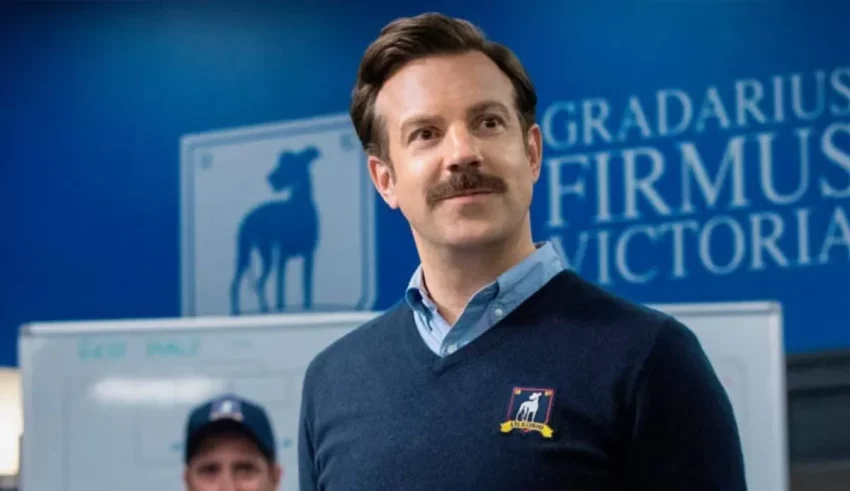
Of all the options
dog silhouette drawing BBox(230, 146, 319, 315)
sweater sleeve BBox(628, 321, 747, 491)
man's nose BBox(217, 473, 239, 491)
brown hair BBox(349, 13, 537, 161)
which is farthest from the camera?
dog silhouette drawing BBox(230, 146, 319, 315)

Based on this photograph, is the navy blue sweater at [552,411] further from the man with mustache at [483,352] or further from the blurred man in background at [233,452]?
the blurred man in background at [233,452]

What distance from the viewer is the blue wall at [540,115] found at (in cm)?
261

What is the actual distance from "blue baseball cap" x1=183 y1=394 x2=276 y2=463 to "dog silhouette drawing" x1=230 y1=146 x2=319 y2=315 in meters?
0.40

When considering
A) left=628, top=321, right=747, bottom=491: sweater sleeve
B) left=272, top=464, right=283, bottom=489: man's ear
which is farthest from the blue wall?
left=628, top=321, right=747, bottom=491: sweater sleeve

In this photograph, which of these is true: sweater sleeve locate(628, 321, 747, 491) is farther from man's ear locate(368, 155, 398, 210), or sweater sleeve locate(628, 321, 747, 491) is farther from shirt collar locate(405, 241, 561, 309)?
man's ear locate(368, 155, 398, 210)

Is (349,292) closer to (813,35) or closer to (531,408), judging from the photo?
(813,35)

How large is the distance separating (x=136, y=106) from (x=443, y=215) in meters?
2.01

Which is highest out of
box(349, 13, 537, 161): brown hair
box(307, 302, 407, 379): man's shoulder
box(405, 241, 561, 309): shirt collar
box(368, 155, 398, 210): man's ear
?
box(349, 13, 537, 161): brown hair

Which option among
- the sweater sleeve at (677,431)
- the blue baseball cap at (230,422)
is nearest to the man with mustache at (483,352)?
the sweater sleeve at (677,431)

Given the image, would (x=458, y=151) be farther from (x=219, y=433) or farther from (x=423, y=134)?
(x=219, y=433)

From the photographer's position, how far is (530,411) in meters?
1.10

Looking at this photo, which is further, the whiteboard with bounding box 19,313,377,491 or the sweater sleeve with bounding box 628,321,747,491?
the whiteboard with bounding box 19,313,377,491

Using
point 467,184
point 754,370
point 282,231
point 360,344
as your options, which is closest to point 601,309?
point 467,184

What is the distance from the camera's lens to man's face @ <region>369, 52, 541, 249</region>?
121cm
